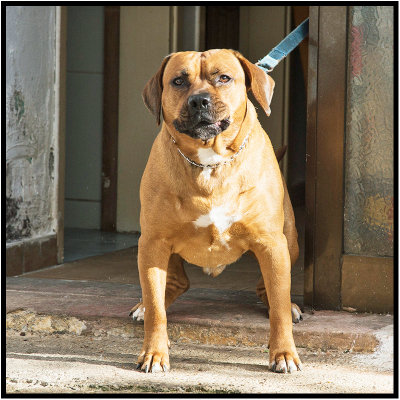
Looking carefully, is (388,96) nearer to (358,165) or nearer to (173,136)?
(358,165)

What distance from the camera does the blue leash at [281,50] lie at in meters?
3.58

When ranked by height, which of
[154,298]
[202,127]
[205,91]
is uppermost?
[205,91]

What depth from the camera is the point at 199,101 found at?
2.85 meters

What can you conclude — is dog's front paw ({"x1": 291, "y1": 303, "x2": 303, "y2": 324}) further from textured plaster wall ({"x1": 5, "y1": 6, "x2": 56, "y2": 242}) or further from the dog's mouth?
textured plaster wall ({"x1": 5, "y1": 6, "x2": 56, "y2": 242})

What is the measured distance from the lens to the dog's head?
9.47 feet

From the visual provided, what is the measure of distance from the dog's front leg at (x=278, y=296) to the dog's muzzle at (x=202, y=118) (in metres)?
0.55

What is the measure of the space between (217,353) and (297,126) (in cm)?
647

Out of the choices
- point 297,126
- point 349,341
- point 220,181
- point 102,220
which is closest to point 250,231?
point 220,181

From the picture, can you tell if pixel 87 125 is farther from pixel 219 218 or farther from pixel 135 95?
pixel 219 218


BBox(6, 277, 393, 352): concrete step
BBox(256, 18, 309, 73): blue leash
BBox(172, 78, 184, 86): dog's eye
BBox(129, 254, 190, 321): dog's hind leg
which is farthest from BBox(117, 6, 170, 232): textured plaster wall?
BBox(172, 78, 184, 86): dog's eye

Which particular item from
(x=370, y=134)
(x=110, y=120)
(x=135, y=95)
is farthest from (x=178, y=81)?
(x=110, y=120)

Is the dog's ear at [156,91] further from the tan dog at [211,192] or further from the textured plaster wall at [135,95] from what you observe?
the textured plaster wall at [135,95]

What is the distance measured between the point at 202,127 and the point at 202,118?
0.16 feet

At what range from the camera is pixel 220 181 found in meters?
3.05
